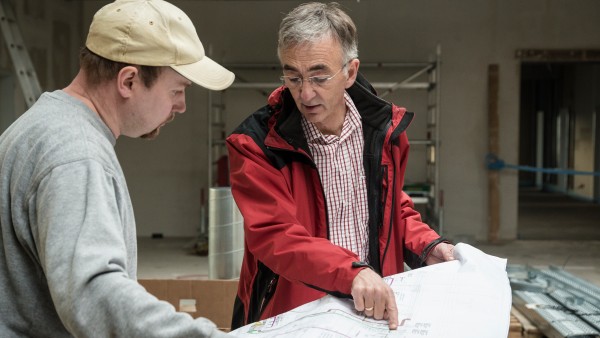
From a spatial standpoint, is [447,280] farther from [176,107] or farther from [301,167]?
[176,107]

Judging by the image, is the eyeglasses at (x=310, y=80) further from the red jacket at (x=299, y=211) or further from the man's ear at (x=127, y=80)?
the man's ear at (x=127, y=80)

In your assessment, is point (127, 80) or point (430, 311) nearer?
point (127, 80)

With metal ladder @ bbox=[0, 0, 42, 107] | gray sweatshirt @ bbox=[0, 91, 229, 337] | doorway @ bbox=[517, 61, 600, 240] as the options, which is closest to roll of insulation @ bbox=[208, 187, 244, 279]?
metal ladder @ bbox=[0, 0, 42, 107]

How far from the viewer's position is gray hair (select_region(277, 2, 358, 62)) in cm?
192

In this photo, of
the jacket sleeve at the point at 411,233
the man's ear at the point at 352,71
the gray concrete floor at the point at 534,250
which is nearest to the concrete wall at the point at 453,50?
the gray concrete floor at the point at 534,250

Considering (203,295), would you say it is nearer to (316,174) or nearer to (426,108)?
(316,174)

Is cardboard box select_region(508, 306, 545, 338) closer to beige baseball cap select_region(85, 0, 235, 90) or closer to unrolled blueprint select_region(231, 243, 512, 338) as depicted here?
unrolled blueprint select_region(231, 243, 512, 338)

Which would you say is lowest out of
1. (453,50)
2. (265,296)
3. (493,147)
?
(493,147)

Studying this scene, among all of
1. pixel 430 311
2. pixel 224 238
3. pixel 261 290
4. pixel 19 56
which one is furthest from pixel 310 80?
pixel 19 56

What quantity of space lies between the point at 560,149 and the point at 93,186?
64.0ft

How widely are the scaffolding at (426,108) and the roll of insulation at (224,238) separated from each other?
365 cm

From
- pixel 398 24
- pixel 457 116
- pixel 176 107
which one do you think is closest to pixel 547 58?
pixel 457 116

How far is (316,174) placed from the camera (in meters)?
1.97

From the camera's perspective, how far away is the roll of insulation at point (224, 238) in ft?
17.3
